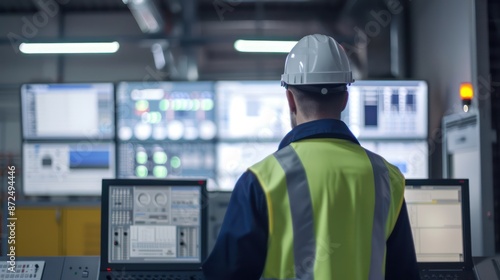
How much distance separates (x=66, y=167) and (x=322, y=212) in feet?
12.6

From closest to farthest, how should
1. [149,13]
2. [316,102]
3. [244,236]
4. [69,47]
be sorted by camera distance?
[244,236]
[316,102]
[69,47]
[149,13]

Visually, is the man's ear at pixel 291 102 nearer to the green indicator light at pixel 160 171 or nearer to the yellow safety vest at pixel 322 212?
the yellow safety vest at pixel 322 212

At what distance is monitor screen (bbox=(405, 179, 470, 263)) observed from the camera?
8.27 feet

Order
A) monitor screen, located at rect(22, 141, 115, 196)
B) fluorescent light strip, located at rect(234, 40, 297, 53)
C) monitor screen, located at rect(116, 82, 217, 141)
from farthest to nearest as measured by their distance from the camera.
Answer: fluorescent light strip, located at rect(234, 40, 297, 53)
monitor screen, located at rect(116, 82, 217, 141)
monitor screen, located at rect(22, 141, 115, 196)

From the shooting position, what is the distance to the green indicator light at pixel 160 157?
5.14 metres

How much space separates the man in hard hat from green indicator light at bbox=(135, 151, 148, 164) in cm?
359

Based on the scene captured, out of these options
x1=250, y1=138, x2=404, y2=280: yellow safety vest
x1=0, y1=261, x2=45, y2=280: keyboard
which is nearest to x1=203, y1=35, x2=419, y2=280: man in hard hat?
x1=250, y1=138, x2=404, y2=280: yellow safety vest

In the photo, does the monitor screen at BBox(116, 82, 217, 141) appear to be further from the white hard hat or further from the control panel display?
the white hard hat

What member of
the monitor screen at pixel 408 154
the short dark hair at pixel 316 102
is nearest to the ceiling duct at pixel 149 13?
the monitor screen at pixel 408 154

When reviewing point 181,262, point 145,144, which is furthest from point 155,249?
point 145,144

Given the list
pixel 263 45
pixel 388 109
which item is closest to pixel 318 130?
pixel 388 109

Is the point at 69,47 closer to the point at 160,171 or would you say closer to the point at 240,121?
the point at 160,171

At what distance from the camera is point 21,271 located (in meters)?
2.45

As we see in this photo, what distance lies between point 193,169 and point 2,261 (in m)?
2.77
